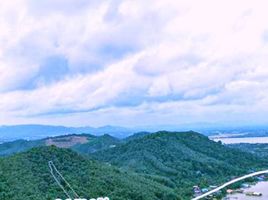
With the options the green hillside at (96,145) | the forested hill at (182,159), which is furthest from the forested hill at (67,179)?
the green hillside at (96,145)

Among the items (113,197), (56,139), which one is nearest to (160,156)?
(113,197)

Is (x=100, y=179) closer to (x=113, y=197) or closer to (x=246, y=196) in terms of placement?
(x=113, y=197)

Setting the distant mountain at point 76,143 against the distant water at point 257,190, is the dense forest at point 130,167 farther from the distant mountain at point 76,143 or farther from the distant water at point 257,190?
the distant water at point 257,190

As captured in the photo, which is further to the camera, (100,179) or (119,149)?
(119,149)

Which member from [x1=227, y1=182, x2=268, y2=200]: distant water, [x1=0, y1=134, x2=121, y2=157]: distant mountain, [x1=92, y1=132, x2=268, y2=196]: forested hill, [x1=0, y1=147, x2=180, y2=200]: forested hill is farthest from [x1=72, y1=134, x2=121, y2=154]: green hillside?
[x1=0, y1=147, x2=180, y2=200]: forested hill

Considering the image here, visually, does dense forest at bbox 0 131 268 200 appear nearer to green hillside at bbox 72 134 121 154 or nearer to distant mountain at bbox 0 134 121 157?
green hillside at bbox 72 134 121 154

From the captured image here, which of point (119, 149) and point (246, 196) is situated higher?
point (119, 149)
